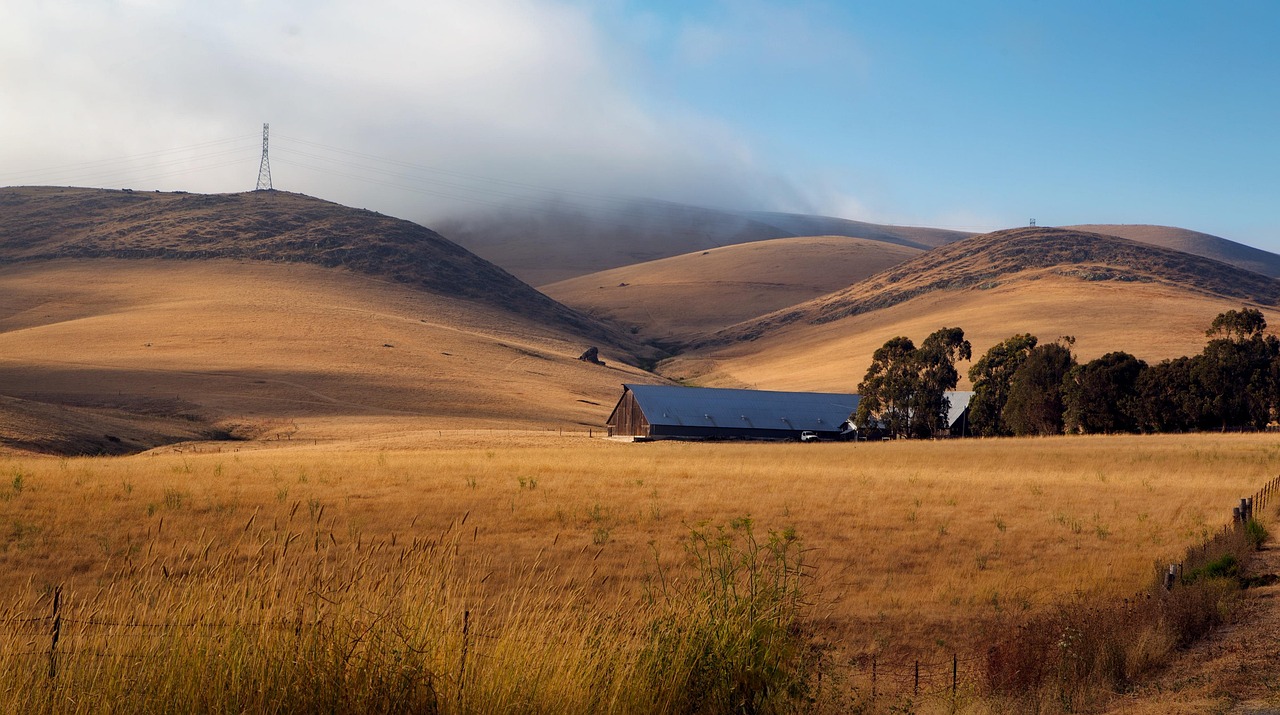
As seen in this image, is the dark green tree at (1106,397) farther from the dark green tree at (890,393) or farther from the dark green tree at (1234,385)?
the dark green tree at (890,393)

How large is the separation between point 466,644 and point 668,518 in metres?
17.3

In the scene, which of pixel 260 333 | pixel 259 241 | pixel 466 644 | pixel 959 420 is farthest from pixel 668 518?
pixel 259 241

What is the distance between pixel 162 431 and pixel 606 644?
61.3 m

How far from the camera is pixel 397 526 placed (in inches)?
855

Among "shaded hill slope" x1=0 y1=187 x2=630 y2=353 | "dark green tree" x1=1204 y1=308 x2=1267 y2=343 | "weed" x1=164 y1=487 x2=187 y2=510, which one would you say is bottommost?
"weed" x1=164 y1=487 x2=187 y2=510

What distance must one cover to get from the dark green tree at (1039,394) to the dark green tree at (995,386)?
11.7ft

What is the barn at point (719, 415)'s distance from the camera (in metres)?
78.7

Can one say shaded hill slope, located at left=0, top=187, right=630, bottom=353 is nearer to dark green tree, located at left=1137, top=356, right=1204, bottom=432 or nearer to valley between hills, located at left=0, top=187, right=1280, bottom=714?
valley between hills, located at left=0, top=187, right=1280, bottom=714

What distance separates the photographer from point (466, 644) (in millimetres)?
7012

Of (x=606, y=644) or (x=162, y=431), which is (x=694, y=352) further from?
(x=606, y=644)

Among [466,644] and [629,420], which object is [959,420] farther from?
[466,644]

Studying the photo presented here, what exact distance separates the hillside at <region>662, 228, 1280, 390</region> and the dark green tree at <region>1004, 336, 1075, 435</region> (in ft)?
114

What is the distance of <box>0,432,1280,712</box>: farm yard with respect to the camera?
686 centimetres

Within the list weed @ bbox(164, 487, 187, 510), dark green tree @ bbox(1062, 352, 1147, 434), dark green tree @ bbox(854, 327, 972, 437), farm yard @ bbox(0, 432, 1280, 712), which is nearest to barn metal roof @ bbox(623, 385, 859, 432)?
dark green tree @ bbox(854, 327, 972, 437)
